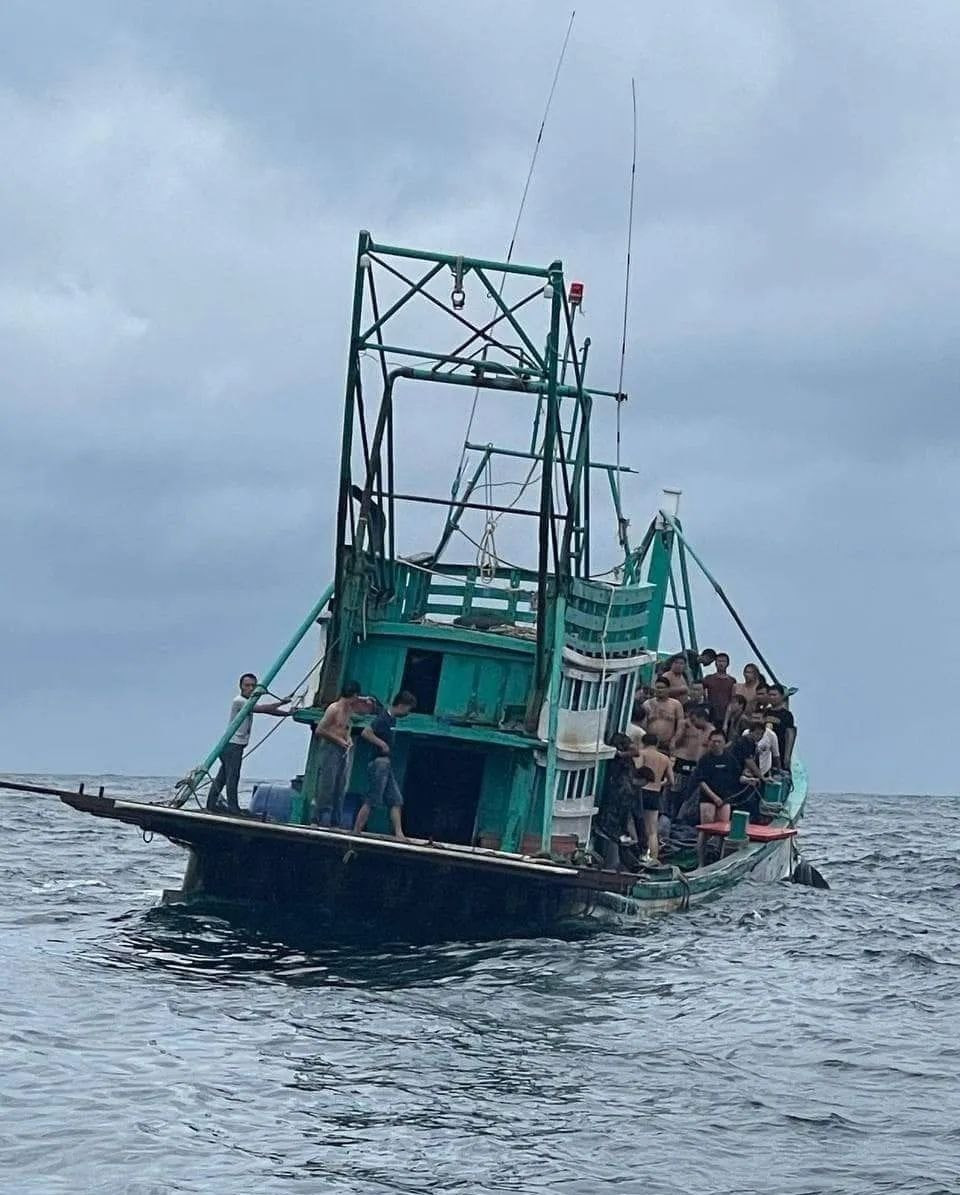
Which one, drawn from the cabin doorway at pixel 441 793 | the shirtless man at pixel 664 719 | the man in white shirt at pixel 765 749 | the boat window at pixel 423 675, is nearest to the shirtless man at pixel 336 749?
the boat window at pixel 423 675

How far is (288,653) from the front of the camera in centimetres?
2241

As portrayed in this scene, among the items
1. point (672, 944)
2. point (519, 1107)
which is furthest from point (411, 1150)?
point (672, 944)

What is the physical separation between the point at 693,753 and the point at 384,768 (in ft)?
22.5

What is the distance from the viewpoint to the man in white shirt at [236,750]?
22.5 m

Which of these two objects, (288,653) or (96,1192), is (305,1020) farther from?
(288,653)

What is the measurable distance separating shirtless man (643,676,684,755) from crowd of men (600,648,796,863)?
13 mm

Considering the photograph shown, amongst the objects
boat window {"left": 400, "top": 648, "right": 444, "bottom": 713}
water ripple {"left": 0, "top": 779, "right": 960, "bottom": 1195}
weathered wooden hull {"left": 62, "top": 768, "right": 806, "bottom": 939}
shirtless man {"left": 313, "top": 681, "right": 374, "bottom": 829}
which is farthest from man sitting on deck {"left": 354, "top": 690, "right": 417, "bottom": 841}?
water ripple {"left": 0, "top": 779, "right": 960, "bottom": 1195}

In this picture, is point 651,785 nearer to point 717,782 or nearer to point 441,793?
point 441,793

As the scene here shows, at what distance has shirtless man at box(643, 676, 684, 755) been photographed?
26.1m

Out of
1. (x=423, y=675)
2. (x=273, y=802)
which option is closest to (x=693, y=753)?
(x=423, y=675)

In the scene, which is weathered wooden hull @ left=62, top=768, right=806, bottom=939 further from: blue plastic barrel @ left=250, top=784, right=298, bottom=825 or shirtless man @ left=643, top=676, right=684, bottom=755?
shirtless man @ left=643, top=676, right=684, bottom=755

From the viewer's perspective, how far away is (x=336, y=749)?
2161 cm

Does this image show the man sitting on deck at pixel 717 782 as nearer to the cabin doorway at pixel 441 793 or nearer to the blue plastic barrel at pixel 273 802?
the cabin doorway at pixel 441 793

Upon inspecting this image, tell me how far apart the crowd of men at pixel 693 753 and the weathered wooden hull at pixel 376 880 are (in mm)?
2685
